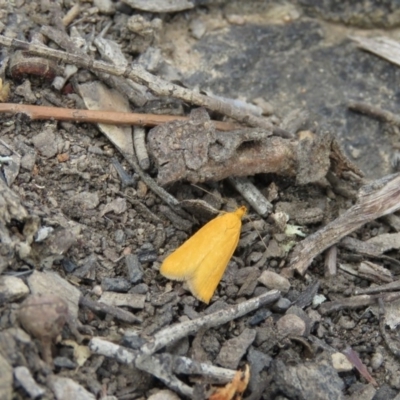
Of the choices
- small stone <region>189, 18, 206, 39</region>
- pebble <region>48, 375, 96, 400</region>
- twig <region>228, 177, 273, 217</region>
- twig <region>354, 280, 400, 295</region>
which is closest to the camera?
pebble <region>48, 375, 96, 400</region>

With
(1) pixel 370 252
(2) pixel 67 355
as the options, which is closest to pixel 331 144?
(1) pixel 370 252

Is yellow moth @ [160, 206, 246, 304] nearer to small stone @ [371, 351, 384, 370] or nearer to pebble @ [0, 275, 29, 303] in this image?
pebble @ [0, 275, 29, 303]

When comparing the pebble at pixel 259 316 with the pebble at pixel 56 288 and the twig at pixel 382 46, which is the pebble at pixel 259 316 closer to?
the pebble at pixel 56 288

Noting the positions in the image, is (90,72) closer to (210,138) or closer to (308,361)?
(210,138)

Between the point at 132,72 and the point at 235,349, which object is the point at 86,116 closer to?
the point at 132,72

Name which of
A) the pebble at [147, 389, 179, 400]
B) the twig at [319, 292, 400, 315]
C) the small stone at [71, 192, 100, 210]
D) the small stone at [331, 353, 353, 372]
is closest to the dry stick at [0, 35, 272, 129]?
the small stone at [71, 192, 100, 210]
